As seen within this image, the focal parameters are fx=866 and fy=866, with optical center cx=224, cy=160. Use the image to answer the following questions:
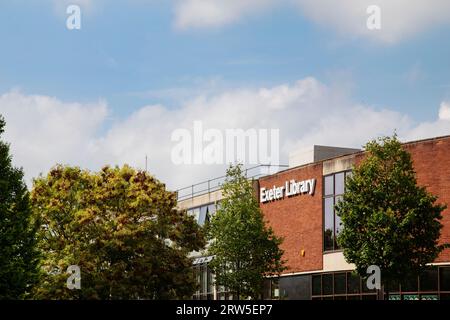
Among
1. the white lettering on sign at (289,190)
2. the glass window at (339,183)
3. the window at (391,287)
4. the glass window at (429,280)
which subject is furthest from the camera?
the white lettering on sign at (289,190)

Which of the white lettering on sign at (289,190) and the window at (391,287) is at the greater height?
the white lettering on sign at (289,190)

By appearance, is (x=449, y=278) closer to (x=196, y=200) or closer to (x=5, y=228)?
(x=5, y=228)

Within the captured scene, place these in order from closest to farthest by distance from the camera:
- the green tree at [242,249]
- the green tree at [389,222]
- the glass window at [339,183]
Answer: the green tree at [389,222]
the green tree at [242,249]
the glass window at [339,183]

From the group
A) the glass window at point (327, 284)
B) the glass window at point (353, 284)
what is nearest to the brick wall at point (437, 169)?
the glass window at point (353, 284)

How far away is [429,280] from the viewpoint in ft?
138

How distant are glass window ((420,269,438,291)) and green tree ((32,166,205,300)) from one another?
11324mm

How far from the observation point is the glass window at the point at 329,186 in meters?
48.4

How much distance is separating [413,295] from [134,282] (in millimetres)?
13659

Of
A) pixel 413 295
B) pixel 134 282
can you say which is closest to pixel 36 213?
pixel 134 282

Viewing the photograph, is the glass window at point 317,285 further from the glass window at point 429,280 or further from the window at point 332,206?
the glass window at point 429,280

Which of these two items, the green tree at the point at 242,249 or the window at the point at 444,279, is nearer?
the window at the point at 444,279

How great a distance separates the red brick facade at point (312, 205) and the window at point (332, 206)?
44 cm

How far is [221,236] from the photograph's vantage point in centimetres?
4562

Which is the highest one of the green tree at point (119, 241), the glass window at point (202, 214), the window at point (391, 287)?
the glass window at point (202, 214)
